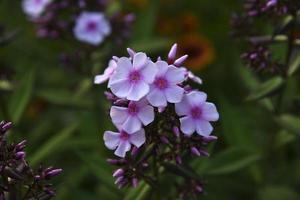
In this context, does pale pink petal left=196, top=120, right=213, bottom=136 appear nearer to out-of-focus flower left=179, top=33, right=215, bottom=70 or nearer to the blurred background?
the blurred background

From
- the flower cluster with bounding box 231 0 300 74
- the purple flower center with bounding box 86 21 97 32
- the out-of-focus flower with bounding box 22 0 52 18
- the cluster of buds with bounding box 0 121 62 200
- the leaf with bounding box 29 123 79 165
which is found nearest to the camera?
the cluster of buds with bounding box 0 121 62 200

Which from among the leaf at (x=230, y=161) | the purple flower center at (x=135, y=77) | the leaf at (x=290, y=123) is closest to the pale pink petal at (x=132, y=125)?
the purple flower center at (x=135, y=77)

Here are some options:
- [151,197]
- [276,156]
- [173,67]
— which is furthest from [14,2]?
[173,67]

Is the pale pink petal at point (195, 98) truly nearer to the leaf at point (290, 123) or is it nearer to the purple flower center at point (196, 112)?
the purple flower center at point (196, 112)

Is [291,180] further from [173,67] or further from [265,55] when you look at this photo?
[173,67]

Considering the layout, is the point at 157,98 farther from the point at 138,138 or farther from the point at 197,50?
the point at 197,50

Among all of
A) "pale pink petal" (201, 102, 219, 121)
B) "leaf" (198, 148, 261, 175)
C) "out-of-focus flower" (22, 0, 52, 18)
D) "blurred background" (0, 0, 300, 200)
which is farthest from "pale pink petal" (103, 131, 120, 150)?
"out-of-focus flower" (22, 0, 52, 18)

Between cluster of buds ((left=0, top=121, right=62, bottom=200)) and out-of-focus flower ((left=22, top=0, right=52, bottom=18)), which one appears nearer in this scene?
cluster of buds ((left=0, top=121, right=62, bottom=200))
